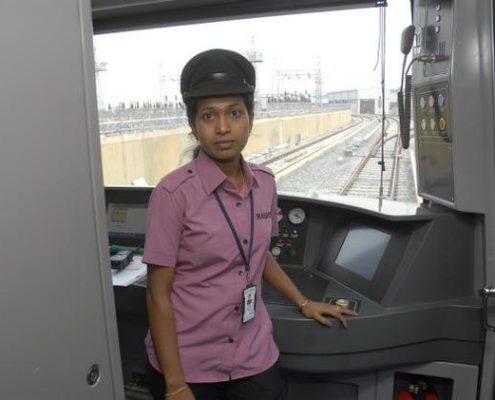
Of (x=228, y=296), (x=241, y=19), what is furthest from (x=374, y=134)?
(x=228, y=296)

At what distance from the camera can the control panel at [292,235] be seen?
2127 mm

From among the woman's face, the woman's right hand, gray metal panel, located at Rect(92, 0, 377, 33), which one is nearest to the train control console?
the woman's right hand

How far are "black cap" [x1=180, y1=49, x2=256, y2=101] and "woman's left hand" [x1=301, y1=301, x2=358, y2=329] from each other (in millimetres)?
783

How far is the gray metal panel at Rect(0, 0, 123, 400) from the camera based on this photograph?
60 cm

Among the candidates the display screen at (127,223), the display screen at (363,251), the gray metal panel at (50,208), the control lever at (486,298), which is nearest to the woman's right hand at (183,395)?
the gray metal panel at (50,208)

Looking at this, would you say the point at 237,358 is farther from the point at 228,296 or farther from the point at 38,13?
the point at 38,13

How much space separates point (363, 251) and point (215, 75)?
1046mm

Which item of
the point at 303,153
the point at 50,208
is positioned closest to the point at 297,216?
the point at 303,153

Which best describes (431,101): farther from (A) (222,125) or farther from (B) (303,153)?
(A) (222,125)

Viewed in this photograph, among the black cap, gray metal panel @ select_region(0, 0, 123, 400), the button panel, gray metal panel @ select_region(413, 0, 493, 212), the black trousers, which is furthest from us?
the button panel

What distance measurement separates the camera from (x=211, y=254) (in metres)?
1.18

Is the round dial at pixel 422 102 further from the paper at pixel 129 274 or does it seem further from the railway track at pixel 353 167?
the paper at pixel 129 274

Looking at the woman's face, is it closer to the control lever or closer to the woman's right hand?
the woman's right hand

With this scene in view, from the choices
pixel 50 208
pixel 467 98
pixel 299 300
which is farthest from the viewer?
pixel 299 300
